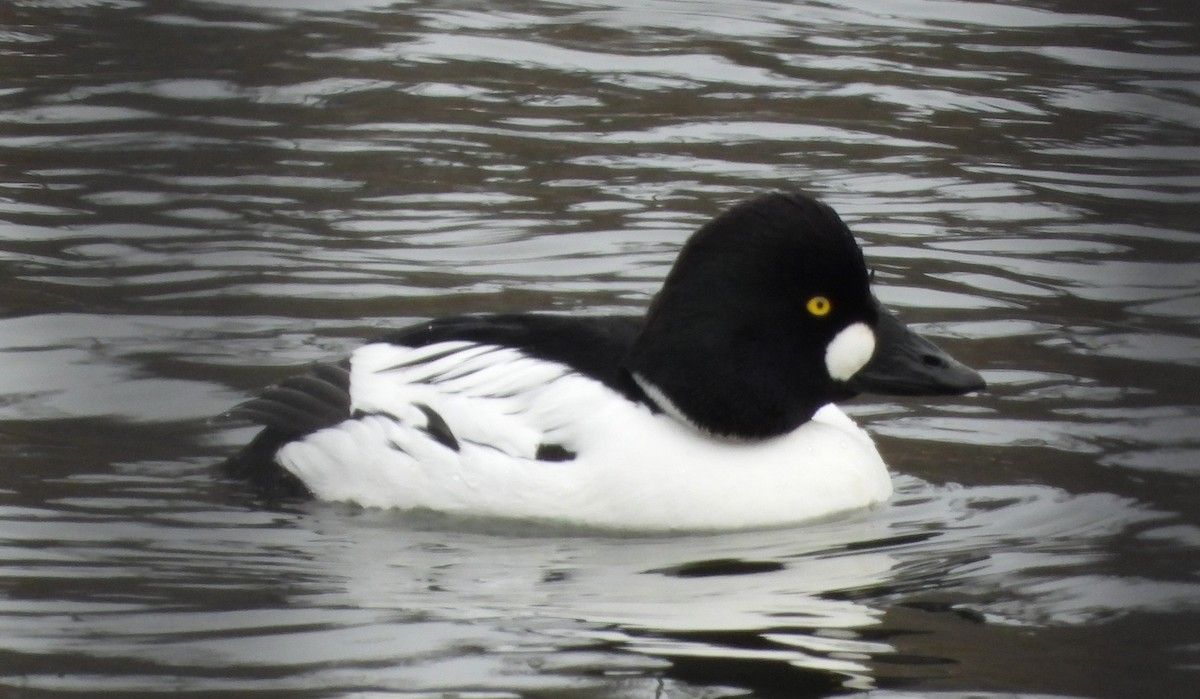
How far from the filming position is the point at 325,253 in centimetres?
835

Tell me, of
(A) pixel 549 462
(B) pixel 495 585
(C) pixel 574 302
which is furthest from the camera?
(C) pixel 574 302

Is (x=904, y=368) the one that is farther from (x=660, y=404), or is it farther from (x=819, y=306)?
(x=660, y=404)

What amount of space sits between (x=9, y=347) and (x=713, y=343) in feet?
8.81

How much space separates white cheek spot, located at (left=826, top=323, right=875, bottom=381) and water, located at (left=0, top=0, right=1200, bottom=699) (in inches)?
18.3

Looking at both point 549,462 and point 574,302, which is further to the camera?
point 574,302

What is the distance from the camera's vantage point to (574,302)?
7.86 m

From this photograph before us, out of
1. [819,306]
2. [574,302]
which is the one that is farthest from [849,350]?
[574,302]

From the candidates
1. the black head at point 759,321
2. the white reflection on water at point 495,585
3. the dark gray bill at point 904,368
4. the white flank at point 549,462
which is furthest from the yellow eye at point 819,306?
the white reflection on water at point 495,585

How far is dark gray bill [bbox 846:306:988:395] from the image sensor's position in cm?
555

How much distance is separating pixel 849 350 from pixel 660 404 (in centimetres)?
59

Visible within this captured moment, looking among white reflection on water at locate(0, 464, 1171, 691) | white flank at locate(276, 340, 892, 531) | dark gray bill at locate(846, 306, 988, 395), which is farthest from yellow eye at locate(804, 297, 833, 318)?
white reflection on water at locate(0, 464, 1171, 691)

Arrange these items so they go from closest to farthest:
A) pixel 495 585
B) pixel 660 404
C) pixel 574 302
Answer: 1. pixel 495 585
2. pixel 660 404
3. pixel 574 302

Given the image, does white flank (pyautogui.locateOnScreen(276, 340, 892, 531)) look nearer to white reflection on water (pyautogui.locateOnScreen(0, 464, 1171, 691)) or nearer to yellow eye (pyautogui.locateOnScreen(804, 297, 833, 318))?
white reflection on water (pyautogui.locateOnScreen(0, 464, 1171, 691))

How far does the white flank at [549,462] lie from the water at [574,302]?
0.09m
